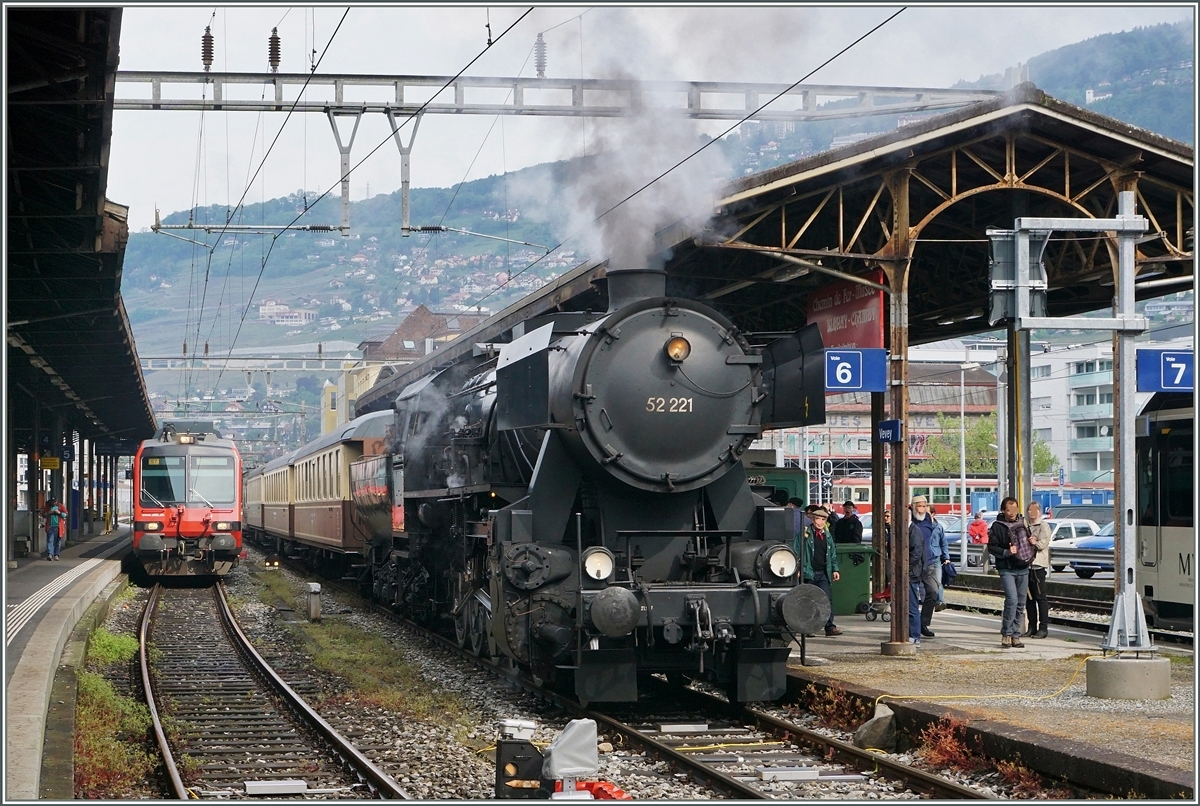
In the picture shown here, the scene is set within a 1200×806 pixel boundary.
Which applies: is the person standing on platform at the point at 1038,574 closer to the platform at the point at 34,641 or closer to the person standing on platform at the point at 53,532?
the platform at the point at 34,641

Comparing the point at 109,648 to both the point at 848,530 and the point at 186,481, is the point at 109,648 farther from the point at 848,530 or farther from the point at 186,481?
the point at 186,481

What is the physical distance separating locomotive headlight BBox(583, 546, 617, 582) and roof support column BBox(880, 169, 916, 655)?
428cm

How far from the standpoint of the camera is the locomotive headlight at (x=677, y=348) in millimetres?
10438

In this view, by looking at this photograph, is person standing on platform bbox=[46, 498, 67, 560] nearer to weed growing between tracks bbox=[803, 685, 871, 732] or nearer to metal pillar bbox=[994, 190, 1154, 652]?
weed growing between tracks bbox=[803, 685, 871, 732]

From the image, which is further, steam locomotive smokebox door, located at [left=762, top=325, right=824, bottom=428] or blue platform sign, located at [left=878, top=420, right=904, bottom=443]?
blue platform sign, located at [left=878, top=420, right=904, bottom=443]

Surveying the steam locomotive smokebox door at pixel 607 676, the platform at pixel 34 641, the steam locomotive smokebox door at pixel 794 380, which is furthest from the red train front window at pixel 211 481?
the steam locomotive smokebox door at pixel 607 676

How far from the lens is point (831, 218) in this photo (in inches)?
683

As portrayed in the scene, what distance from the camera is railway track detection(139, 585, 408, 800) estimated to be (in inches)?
334

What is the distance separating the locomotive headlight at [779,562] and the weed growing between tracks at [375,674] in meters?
2.73

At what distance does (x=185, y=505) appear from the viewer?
83.6 ft

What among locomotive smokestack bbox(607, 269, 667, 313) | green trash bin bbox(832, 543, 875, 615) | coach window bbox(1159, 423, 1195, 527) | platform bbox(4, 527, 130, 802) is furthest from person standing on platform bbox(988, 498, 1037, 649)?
platform bbox(4, 527, 130, 802)

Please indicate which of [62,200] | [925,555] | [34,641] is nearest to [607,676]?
[925,555]

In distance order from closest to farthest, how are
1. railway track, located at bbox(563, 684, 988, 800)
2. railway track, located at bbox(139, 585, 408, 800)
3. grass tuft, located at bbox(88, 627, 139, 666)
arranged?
railway track, located at bbox(563, 684, 988, 800)
railway track, located at bbox(139, 585, 408, 800)
grass tuft, located at bbox(88, 627, 139, 666)

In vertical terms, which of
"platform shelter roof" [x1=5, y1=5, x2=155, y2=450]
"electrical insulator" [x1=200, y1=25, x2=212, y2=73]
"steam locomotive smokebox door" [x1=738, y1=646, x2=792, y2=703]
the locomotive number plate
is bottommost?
"steam locomotive smokebox door" [x1=738, y1=646, x2=792, y2=703]
